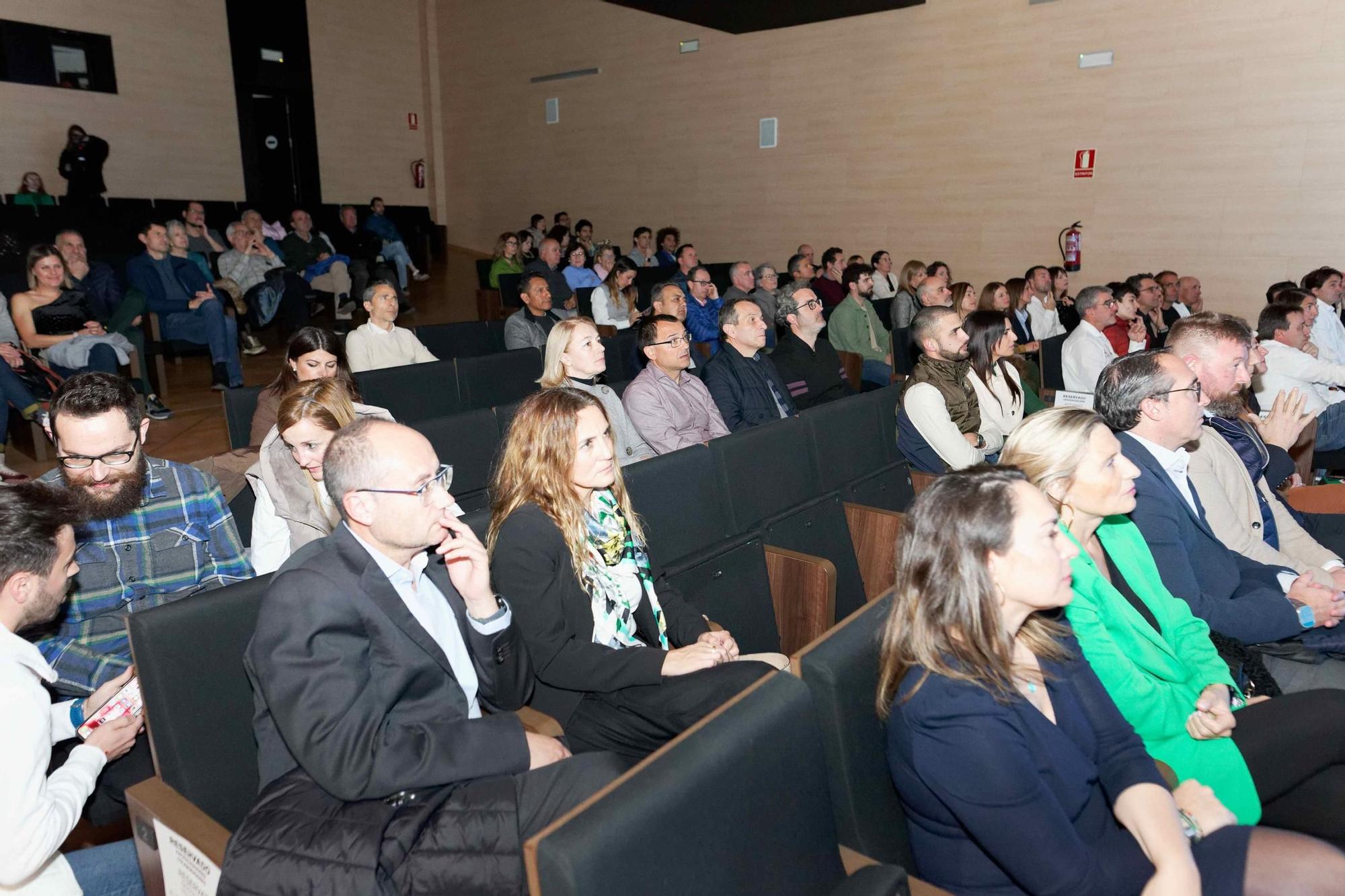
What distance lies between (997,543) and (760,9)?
8.73 m

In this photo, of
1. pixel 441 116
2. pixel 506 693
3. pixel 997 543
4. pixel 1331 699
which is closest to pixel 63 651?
pixel 506 693

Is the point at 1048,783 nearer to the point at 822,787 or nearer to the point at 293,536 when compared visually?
the point at 822,787

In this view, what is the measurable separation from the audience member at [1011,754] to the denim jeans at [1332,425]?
383cm

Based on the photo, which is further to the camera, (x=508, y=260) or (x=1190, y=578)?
(x=508, y=260)

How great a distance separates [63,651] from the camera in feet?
6.58

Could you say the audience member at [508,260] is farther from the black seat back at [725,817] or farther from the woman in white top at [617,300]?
the black seat back at [725,817]

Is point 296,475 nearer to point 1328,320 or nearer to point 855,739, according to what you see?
point 855,739

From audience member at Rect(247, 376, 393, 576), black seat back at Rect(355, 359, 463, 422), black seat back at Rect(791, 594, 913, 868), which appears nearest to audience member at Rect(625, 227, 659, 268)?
black seat back at Rect(355, 359, 463, 422)

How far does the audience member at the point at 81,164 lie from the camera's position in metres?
9.25

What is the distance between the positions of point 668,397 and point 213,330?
4318mm

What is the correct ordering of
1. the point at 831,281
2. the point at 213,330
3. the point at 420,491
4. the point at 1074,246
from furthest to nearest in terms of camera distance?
the point at 1074,246 → the point at 831,281 → the point at 213,330 → the point at 420,491

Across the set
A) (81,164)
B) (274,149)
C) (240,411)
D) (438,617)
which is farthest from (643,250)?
(438,617)

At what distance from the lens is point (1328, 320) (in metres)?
5.77

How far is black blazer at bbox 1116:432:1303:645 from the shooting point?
2.25 meters
